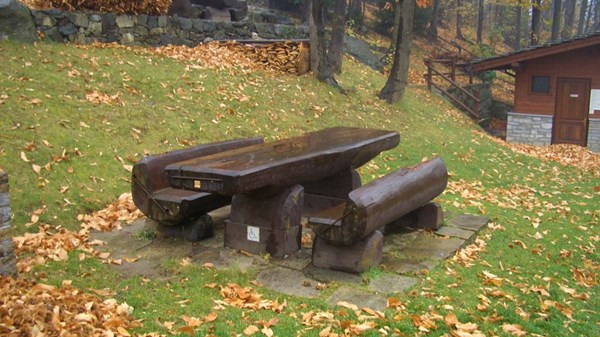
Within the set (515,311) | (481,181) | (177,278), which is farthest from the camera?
(481,181)

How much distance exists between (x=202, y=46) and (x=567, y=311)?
1135 cm

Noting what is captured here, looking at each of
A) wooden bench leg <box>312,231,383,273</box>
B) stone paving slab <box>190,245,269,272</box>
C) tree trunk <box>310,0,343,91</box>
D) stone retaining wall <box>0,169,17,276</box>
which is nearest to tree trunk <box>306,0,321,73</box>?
tree trunk <box>310,0,343,91</box>

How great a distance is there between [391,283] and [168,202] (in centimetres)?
232

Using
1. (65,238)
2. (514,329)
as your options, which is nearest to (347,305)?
(514,329)

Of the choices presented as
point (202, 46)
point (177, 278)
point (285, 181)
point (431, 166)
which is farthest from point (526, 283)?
point (202, 46)

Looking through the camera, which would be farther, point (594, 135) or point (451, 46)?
point (451, 46)

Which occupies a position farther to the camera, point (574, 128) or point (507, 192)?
point (574, 128)

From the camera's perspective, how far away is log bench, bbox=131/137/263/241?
19.4ft

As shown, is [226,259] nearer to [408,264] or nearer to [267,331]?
[267,331]

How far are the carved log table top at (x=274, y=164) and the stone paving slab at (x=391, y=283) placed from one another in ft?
4.09

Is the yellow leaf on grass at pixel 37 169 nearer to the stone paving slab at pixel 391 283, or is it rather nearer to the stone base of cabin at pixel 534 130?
the stone paving slab at pixel 391 283

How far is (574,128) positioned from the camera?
2016 centimetres

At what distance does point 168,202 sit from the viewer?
588 cm

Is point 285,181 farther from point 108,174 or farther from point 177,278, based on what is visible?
point 108,174
